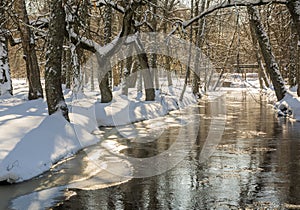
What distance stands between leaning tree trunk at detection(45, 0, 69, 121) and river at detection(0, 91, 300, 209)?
2115 millimetres

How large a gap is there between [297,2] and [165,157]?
722cm

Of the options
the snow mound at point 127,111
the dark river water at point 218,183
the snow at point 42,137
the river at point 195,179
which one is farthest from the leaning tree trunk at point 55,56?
the snow mound at point 127,111

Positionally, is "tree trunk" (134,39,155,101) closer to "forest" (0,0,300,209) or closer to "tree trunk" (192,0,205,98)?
"forest" (0,0,300,209)

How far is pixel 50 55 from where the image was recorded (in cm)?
1338

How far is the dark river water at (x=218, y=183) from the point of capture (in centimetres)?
695

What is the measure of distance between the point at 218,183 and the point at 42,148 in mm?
4192

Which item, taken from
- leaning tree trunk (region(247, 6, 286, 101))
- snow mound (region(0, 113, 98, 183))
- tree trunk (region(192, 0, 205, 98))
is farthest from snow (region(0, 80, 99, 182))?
tree trunk (region(192, 0, 205, 98))


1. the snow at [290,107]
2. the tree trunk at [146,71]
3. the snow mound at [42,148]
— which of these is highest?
the tree trunk at [146,71]

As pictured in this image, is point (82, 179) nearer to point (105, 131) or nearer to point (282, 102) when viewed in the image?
point (105, 131)

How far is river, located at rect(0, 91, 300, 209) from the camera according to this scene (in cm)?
703

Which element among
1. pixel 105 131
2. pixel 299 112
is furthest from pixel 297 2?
pixel 105 131

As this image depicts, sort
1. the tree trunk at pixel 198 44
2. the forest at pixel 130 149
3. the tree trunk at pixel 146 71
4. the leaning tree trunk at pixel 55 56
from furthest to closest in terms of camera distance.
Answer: the tree trunk at pixel 198 44 → the tree trunk at pixel 146 71 → the leaning tree trunk at pixel 55 56 → the forest at pixel 130 149

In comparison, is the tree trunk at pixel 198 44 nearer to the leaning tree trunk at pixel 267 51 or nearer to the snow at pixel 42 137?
the leaning tree trunk at pixel 267 51

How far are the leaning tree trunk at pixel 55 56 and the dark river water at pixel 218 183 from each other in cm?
271
